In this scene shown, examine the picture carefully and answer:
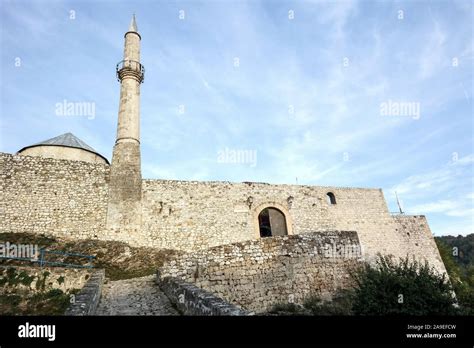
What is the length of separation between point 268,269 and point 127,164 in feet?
35.9

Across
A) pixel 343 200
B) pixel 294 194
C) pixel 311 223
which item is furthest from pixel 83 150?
pixel 343 200

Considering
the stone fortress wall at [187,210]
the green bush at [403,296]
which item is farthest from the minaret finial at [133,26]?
the green bush at [403,296]

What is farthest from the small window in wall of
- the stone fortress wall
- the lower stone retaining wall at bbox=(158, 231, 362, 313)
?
the lower stone retaining wall at bbox=(158, 231, 362, 313)

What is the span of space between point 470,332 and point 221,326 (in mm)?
3769

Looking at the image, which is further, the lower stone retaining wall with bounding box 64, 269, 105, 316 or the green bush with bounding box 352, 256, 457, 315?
the green bush with bounding box 352, 256, 457, 315

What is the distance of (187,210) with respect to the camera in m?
17.3

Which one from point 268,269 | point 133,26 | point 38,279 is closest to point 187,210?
point 38,279

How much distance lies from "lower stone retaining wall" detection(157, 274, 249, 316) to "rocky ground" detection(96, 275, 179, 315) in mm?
236

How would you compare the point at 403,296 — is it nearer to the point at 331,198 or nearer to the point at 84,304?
the point at 84,304

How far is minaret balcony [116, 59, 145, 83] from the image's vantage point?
18.5 m

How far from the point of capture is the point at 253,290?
8.48 metres

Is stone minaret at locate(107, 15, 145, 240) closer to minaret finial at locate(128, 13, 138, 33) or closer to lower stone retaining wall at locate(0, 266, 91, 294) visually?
minaret finial at locate(128, 13, 138, 33)

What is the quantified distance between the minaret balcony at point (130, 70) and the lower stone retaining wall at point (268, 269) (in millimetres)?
14290

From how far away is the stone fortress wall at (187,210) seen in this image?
1445 cm
